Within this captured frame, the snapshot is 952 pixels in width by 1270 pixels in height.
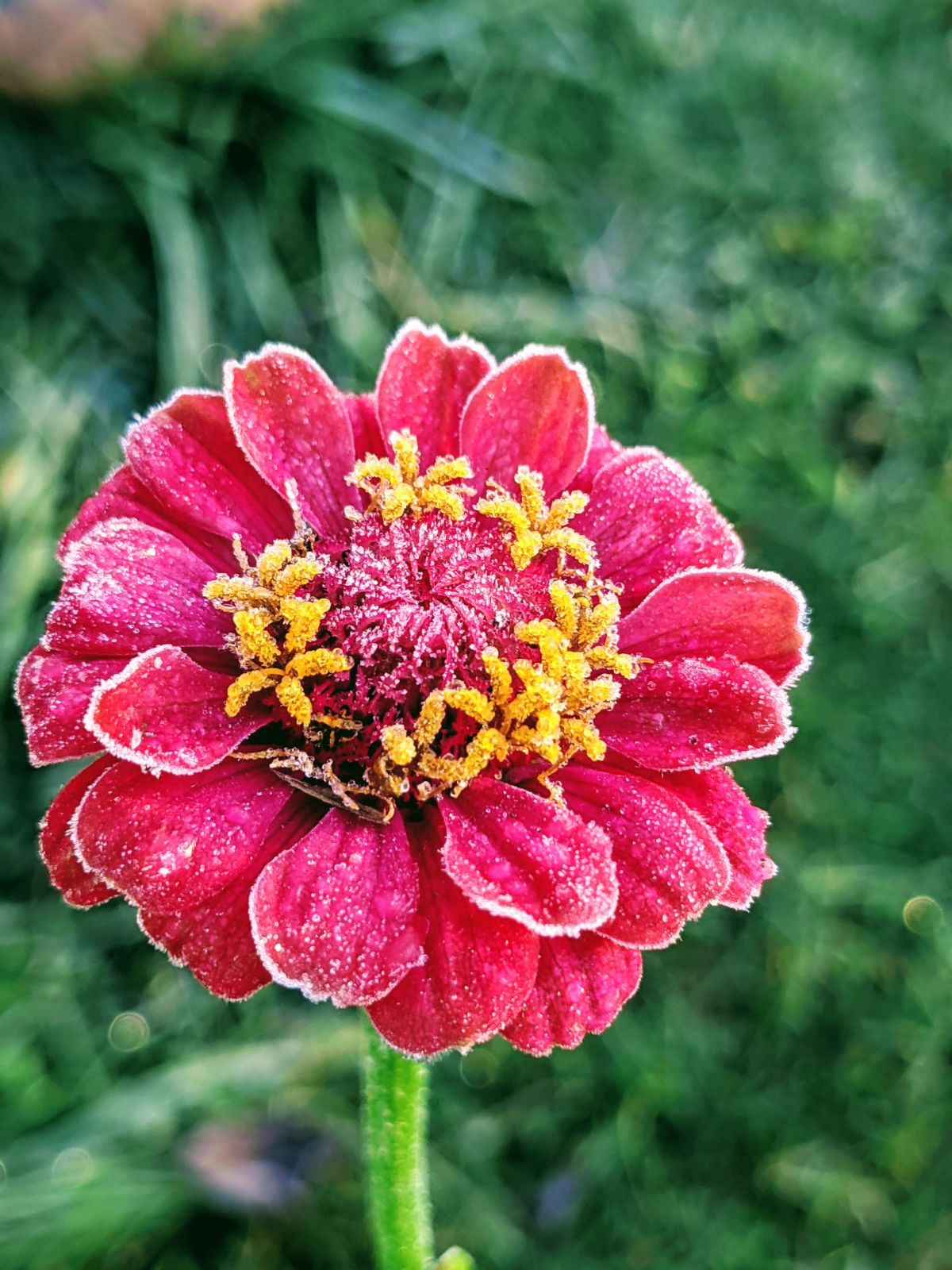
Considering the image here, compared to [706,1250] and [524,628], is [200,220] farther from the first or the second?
[706,1250]

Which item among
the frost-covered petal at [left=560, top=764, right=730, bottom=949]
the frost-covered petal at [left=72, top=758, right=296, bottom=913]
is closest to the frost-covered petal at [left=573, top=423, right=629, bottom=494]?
the frost-covered petal at [left=560, top=764, right=730, bottom=949]

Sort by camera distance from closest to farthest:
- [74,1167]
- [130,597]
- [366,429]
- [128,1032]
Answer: [130,597]
[366,429]
[74,1167]
[128,1032]

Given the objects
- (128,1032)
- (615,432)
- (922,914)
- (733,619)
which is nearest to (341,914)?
(733,619)

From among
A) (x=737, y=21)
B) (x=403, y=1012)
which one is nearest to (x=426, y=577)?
(x=403, y=1012)

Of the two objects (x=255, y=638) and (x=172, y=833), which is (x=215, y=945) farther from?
(x=255, y=638)

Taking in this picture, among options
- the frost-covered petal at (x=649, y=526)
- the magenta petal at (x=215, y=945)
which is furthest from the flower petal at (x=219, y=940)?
the frost-covered petal at (x=649, y=526)
